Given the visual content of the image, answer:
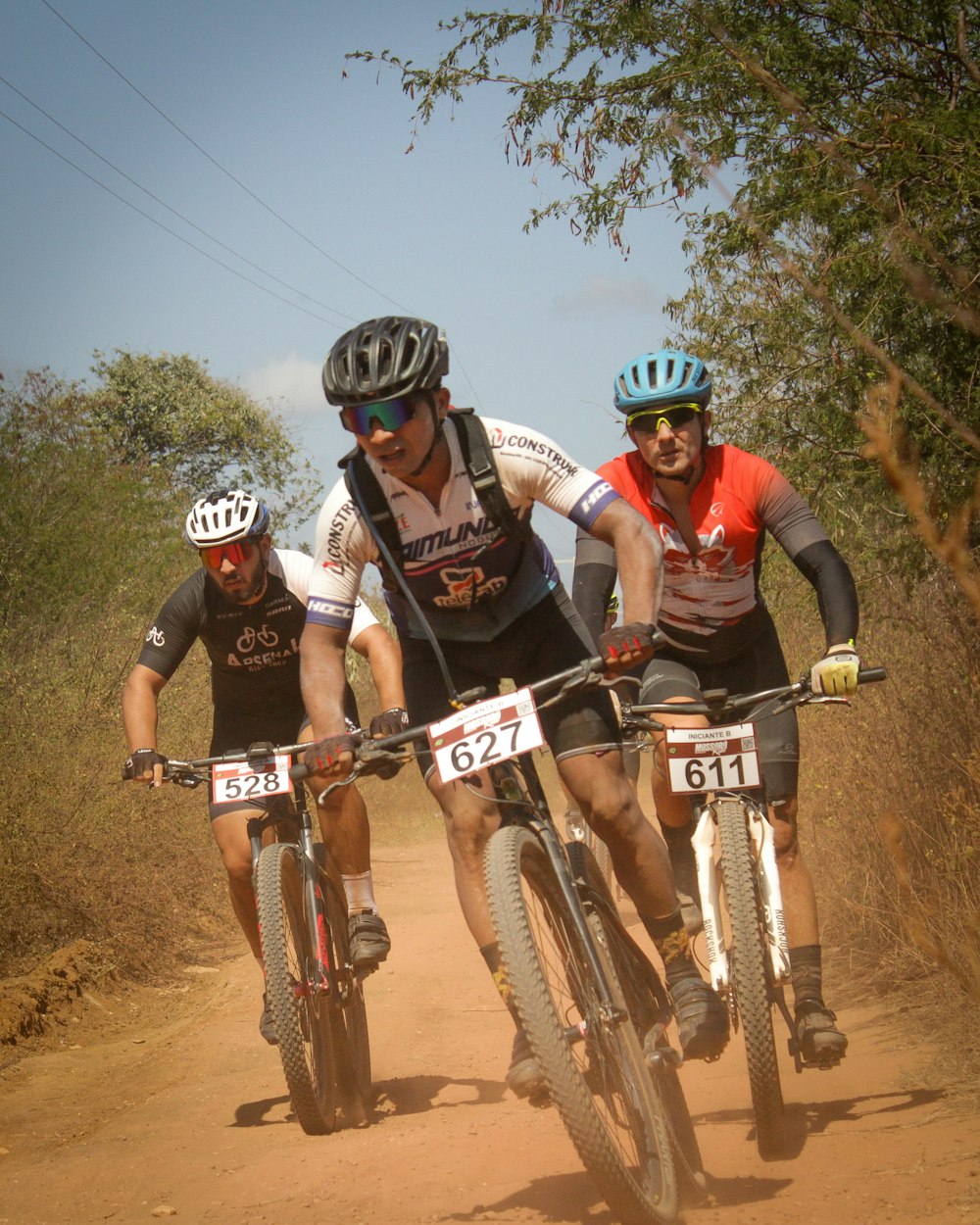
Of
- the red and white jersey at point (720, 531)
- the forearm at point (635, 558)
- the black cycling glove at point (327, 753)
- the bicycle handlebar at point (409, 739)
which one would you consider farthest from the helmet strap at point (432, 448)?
the red and white jersey at point (720, 531)

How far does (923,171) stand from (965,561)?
5.20m

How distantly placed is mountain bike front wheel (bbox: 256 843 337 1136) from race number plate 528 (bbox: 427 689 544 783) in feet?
6.54

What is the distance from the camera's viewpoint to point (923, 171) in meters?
6.11

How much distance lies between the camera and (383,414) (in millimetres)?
4055

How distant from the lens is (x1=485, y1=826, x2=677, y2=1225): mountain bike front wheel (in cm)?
326

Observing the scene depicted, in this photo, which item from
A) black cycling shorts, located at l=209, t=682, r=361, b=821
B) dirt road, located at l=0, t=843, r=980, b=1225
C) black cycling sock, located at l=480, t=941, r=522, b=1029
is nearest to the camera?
black cycling sock, located at l=480, t=941, r=522, b=1029

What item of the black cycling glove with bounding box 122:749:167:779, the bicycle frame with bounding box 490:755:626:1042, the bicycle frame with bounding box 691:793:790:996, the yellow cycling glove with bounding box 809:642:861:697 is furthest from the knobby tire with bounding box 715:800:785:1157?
the black cycling glove with bounding box 122:749:167:779

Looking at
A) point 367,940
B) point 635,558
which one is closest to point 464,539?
point 635,558

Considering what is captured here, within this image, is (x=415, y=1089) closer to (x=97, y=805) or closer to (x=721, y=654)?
(x=721, y=654)

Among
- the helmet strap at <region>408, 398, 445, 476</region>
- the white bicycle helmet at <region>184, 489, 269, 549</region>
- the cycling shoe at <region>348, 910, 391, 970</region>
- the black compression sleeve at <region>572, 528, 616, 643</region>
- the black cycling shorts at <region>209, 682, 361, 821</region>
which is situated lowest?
the cycling shoe at <region>348, 910, 391, 970</region>

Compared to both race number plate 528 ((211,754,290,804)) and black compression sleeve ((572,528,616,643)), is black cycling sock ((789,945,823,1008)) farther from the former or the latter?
race number plate 528 ((211,754,290,804))

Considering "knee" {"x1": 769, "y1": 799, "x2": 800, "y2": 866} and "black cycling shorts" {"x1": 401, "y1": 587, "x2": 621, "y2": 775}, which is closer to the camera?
"black cycling shorts" {"x1": 401, "y1": 587, "x2": 621, "y2": 775}

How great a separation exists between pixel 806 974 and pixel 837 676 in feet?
4.01

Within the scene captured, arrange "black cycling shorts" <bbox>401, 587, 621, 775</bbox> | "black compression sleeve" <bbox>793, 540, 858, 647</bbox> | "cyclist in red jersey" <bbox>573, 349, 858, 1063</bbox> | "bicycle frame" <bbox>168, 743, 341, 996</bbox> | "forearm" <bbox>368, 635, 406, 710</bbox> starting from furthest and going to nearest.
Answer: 1. "forearm" <bbox>368, 635, 406, 710</bbox>
2. "bicycle frame" <bbox>168, 743, 341, 996</bbox>
3. "cyclist in red jersey" <bbox>573, 349, 858, 1063</bbox>
4. "black compression sleeve" <bbox>793, 540, 858, 647</bbox>
5. "black cycling shorts" <bbox>401, 587, 621, 775</bbox>
